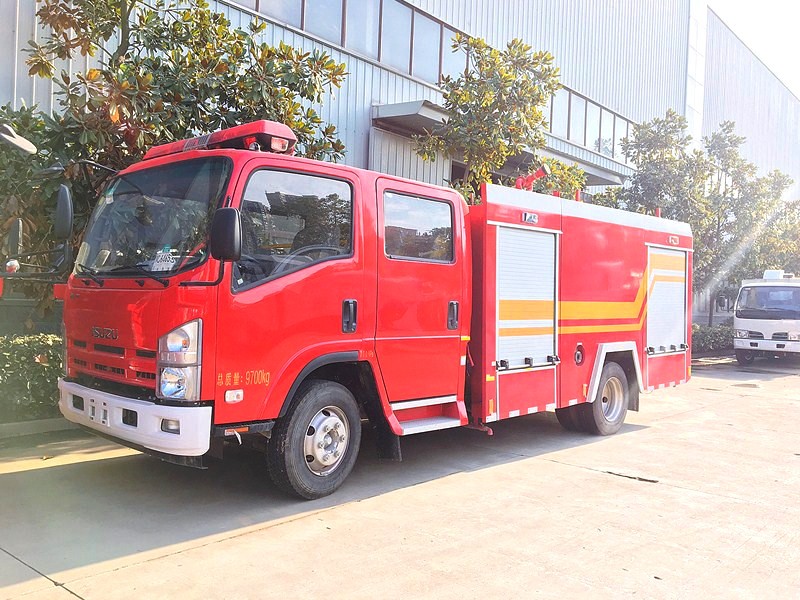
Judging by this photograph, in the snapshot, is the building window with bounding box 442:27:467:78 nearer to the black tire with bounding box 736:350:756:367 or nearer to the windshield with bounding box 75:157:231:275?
the black tire with bounding box 736:350:756:367

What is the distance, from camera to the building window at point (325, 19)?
40.1ft

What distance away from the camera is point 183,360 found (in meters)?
4.48

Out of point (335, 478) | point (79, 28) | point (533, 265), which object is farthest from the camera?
point (79, 28)

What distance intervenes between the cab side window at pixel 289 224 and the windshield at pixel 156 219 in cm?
27

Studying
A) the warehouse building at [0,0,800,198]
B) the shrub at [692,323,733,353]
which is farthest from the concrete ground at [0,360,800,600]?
the shrub at [692,323,733,353]

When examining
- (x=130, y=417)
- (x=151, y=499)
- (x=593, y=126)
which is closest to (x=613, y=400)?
(x=151, y=499)

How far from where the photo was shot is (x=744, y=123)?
3559cm

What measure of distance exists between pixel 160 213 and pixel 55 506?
231 centimetres

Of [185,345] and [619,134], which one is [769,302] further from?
[185,345]

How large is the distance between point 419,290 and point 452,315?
481mm

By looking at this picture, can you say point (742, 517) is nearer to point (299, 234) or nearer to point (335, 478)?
point (335, 478)

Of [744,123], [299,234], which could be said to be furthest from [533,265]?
[744,123]

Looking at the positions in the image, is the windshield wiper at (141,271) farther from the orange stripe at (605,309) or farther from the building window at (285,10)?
the building window at (285,10)

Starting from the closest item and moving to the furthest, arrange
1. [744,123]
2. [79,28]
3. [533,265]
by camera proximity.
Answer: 1. [533,265]
2. [79,28]
3. [744,123]
